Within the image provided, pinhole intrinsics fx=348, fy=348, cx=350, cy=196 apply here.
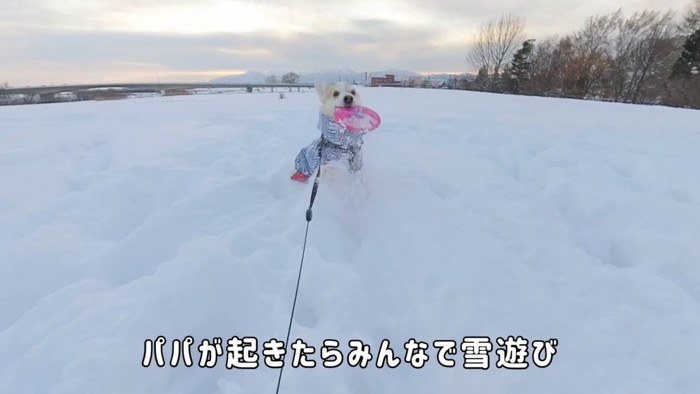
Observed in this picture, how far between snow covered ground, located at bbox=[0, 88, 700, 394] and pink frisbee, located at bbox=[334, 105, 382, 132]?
58cm

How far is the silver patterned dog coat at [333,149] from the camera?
8.76 ft

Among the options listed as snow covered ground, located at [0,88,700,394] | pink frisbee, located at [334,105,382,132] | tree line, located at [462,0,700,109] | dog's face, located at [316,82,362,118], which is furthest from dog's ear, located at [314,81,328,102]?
tree line, located at [462,0,700,109]

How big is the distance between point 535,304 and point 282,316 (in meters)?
1.17

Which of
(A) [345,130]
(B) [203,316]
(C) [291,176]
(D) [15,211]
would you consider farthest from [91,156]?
(B) [203,316]

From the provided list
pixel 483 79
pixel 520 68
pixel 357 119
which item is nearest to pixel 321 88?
pixel 357 119

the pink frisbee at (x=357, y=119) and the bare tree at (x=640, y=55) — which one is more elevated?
the bare tree at (x=640, y=55)

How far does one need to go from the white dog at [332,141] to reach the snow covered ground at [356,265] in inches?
7.0

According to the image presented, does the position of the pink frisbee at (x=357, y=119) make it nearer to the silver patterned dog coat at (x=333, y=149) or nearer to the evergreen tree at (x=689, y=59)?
the silver patterned dog coat at (x=333, y=149)

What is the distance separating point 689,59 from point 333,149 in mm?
28567

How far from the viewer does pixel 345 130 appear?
2.61m

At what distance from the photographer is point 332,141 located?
271cm

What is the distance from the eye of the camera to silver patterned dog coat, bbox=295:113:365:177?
2670 millimetres

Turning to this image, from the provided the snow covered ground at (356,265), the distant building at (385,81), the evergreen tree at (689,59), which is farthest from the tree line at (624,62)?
the snow covered ground at (356,265)

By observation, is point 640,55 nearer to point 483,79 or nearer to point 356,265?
point 483,79
